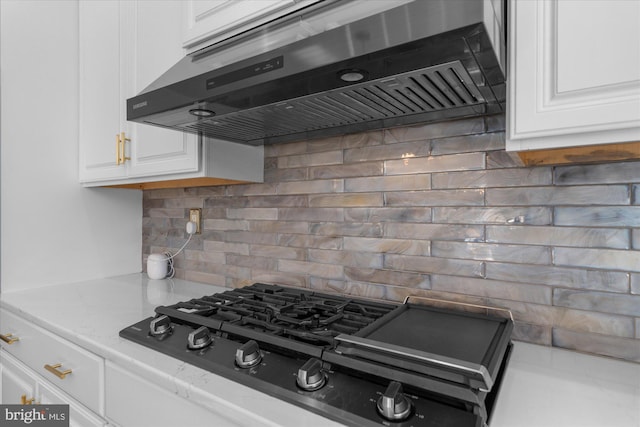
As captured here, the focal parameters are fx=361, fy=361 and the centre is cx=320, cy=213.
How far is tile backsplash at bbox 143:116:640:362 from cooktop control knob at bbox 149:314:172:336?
56 centimetres

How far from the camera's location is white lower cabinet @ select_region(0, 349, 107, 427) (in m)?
1.07

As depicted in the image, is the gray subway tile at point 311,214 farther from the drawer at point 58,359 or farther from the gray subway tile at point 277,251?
the drawer at point 58,359

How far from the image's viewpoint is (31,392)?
4.26ft

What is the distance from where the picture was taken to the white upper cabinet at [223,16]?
3.24 ft

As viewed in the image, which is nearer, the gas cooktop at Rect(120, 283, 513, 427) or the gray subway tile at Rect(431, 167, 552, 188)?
the gas cooktop at Rect(120, 283, 513, 427)

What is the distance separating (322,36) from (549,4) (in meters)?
0.43

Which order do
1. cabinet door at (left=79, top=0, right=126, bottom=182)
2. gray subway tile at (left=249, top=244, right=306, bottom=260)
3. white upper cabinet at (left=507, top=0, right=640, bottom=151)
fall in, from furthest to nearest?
cabinet door at (left=79, top=0, right=126, bottom=182) < gray subway tile at (left=249, top=244, right=306, bottom=260) < white upper cabinet at (left=507, top=0, right=640, bottom=151)

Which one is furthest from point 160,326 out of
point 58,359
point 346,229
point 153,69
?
point 153,69

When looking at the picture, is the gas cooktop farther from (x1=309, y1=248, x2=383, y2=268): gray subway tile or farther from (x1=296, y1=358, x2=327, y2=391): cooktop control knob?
(x1=309, y1=248, x2=383, y2=268): gray subway tile

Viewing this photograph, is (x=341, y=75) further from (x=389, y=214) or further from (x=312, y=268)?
(x=312, y=268)

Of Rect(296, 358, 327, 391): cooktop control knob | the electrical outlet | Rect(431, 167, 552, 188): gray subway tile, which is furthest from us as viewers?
the electrical outlet

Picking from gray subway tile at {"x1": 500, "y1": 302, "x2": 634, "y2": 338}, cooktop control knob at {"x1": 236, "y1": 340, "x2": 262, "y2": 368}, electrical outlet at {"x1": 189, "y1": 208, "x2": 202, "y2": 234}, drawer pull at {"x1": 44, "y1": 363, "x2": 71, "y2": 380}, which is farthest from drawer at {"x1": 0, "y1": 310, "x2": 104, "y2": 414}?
gray subway tile at {"x1": 500, "y1": 302, "x2": 634, "y2": 338}

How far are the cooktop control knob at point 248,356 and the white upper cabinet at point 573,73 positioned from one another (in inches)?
28.0

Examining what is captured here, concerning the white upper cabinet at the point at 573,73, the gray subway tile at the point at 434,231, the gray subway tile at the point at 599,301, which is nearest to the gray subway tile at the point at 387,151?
the gray subway tile at the point at 434,231
